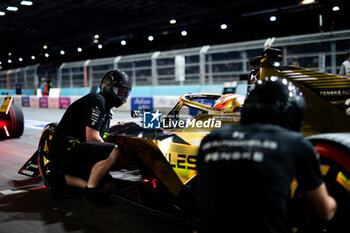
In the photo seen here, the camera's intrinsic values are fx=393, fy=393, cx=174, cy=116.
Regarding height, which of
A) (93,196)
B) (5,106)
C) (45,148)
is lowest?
(93,196)

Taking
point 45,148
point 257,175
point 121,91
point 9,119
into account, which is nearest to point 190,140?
point 121,91

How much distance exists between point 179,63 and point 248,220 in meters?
18.4

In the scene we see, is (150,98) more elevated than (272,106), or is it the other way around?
(272,106)

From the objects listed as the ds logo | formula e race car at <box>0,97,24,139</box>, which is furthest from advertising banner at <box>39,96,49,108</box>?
the ds logo

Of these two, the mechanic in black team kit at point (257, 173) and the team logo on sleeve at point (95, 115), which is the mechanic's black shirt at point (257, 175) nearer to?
the mechanic in black team kit at point (257, 173)

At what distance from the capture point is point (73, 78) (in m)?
25.6

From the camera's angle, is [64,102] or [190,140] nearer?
[190,140]

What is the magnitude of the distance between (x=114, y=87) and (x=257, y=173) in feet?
9.23

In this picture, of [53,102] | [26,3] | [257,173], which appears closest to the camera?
[257,173]

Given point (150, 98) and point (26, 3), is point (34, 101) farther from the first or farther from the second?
point (150, 98)

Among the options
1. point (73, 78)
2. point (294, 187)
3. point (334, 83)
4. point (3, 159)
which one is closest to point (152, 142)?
point (294, 187)

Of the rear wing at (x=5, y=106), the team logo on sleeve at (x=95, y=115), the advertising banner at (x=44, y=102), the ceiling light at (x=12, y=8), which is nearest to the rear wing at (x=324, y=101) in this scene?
the team logo on sleeve at (x=95, y=115)

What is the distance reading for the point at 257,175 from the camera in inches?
64.6

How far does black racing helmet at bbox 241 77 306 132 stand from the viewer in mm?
1780
